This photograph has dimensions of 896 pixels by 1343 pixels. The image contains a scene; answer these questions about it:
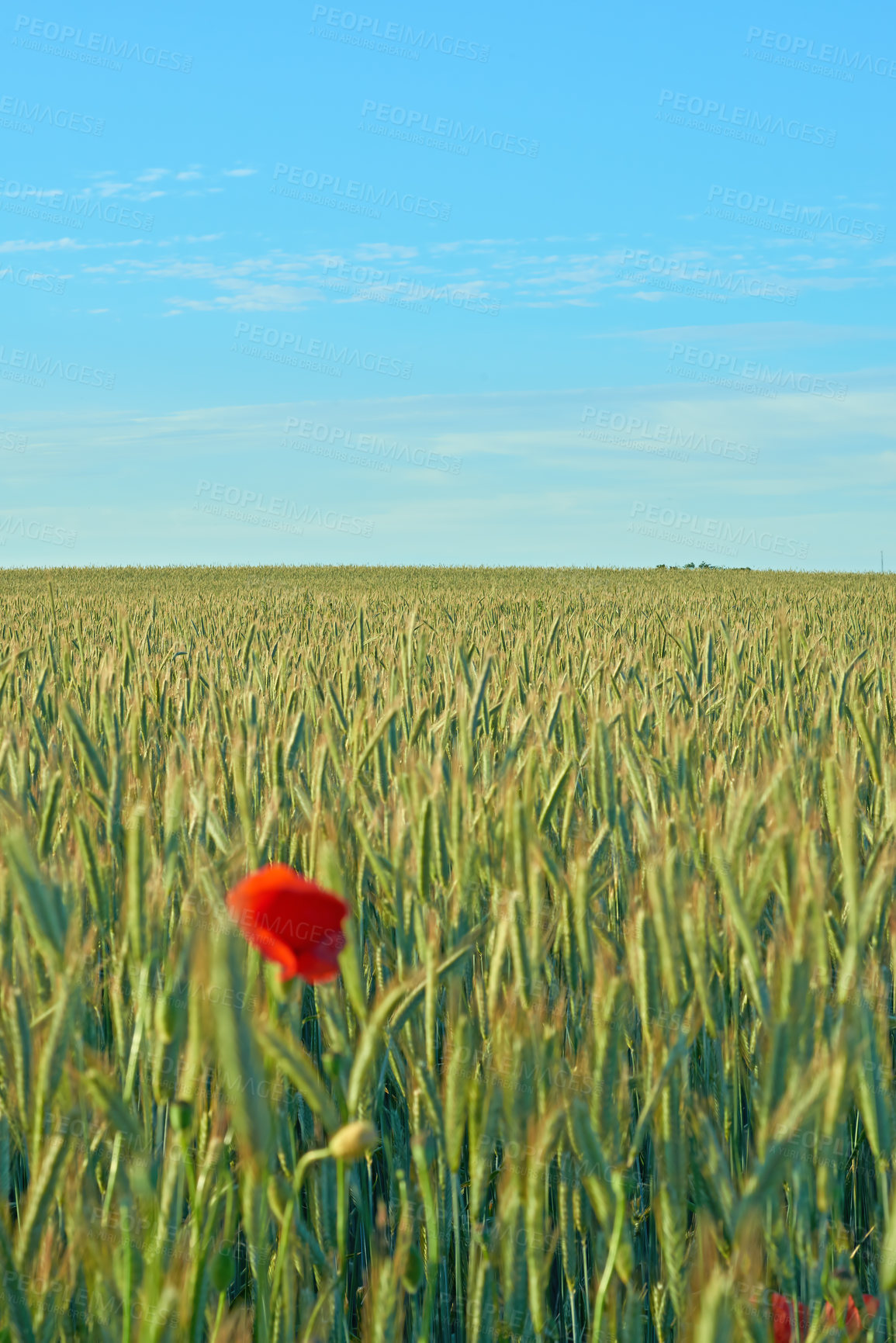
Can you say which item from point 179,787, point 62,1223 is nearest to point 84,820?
point 179,787

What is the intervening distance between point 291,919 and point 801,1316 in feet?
2.00

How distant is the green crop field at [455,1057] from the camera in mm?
626

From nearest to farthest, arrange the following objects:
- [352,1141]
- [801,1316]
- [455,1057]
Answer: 1. [352,1141]
2. [455,1057]
3. [801,1316]

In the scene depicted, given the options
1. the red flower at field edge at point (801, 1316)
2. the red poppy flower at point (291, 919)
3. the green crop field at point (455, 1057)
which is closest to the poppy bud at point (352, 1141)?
the green crop field at point (455, 1057)

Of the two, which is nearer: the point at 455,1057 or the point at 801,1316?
the point at 455,1057

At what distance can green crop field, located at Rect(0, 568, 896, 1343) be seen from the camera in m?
0.63

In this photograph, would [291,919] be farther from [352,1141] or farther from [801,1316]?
[801,1316]

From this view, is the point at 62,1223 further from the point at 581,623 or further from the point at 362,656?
the point at 581,623

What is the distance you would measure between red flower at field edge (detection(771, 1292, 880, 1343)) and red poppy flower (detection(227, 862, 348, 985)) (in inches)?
18.0

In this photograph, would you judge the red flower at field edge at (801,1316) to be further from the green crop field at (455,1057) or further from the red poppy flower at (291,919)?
the red poppy flower at (291,919)

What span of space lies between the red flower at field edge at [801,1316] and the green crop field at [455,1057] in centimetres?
2

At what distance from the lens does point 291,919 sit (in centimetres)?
68

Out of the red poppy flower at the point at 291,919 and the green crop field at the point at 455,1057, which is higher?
the red poppy flower at the point at 291,919

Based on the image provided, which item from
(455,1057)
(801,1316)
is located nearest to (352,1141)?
(455,1057)
